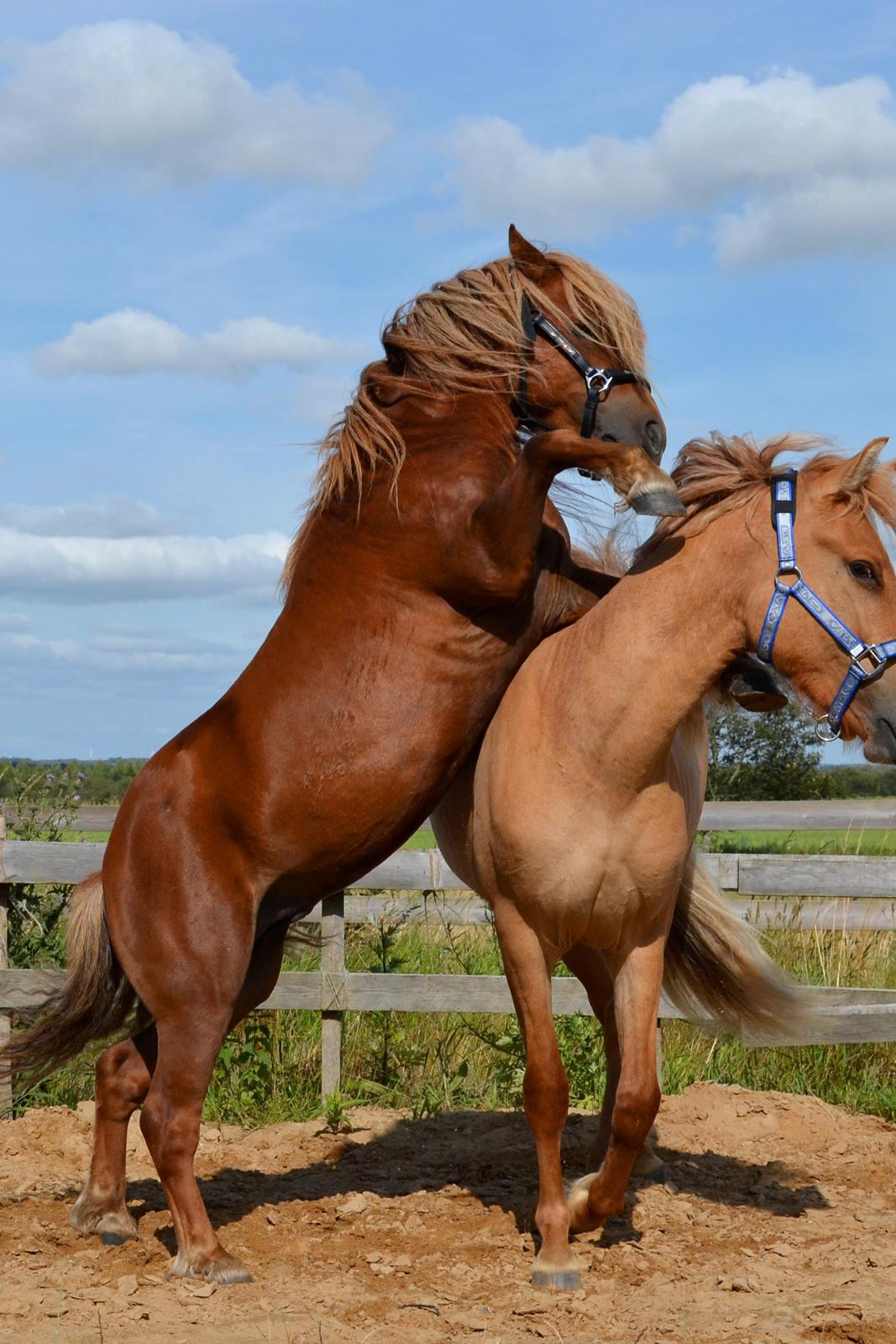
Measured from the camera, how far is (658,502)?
A: 12.3 ft

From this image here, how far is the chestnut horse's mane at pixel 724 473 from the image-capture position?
3871mm

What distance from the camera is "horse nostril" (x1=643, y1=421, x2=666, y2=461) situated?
4.20 meters

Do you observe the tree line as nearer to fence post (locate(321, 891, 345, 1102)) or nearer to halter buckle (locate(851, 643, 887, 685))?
fence post (locate(321, 891, 345, 1102))

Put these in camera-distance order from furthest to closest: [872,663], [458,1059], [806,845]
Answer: [806,845] < [458,1059] < [872,663]

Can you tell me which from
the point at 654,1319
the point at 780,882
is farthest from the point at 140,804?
the point at 780,882

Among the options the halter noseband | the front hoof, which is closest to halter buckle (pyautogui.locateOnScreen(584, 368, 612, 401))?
the halter noseband

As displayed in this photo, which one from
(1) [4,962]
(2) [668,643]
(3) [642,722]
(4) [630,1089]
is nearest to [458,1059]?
(1) [4,962]

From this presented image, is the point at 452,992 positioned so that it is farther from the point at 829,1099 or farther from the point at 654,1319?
the point at 654,1319

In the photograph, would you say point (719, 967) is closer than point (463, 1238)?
No

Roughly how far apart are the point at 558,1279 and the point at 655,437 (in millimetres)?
2643

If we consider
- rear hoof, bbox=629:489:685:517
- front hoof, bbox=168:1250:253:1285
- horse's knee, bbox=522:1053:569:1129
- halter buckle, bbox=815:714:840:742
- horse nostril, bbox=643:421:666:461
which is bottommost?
front hoof, bbox=168:1250:253:1285

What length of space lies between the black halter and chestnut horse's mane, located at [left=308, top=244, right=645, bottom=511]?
3cm

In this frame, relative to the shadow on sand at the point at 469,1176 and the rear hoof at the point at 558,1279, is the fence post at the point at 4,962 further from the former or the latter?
the rear hoof at the point at 558,1279

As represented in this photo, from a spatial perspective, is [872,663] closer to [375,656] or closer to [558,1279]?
[375,656]
